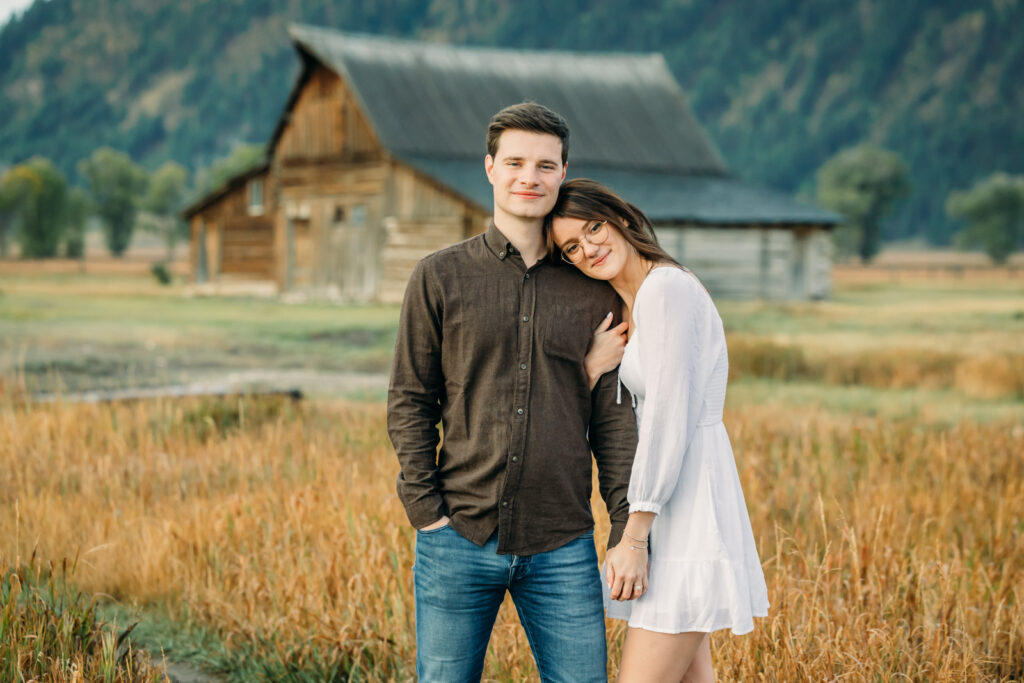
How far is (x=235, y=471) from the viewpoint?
6188 mm

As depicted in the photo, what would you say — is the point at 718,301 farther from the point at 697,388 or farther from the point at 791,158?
the point at 791,158

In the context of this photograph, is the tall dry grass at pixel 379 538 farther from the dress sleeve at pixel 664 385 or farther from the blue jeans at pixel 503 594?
the dress sleeve at pixel 664 385

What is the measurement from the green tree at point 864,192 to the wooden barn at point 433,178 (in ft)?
141

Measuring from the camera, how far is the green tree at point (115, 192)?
2790 inches

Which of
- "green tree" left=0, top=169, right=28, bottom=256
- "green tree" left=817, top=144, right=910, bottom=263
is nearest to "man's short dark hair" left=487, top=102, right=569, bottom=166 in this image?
"green tree" left=0, top=169, right=28, bottom=256

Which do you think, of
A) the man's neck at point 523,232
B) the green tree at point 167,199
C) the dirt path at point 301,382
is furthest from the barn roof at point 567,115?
the green tree at point 167,199

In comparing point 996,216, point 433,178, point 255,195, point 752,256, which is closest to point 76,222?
point 255,195

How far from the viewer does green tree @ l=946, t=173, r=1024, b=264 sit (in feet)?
220

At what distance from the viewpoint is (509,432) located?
252 centimetres

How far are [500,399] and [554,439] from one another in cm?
17

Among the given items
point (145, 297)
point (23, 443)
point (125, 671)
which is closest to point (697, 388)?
point (125, 671)

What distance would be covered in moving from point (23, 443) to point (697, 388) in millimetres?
5604

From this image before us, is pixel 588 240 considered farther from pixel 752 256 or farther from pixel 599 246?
pixel 752 256

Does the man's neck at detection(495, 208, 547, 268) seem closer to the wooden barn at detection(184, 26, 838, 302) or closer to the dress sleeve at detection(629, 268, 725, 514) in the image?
the dress sleeve at detection(629, 268, 725, 514)
